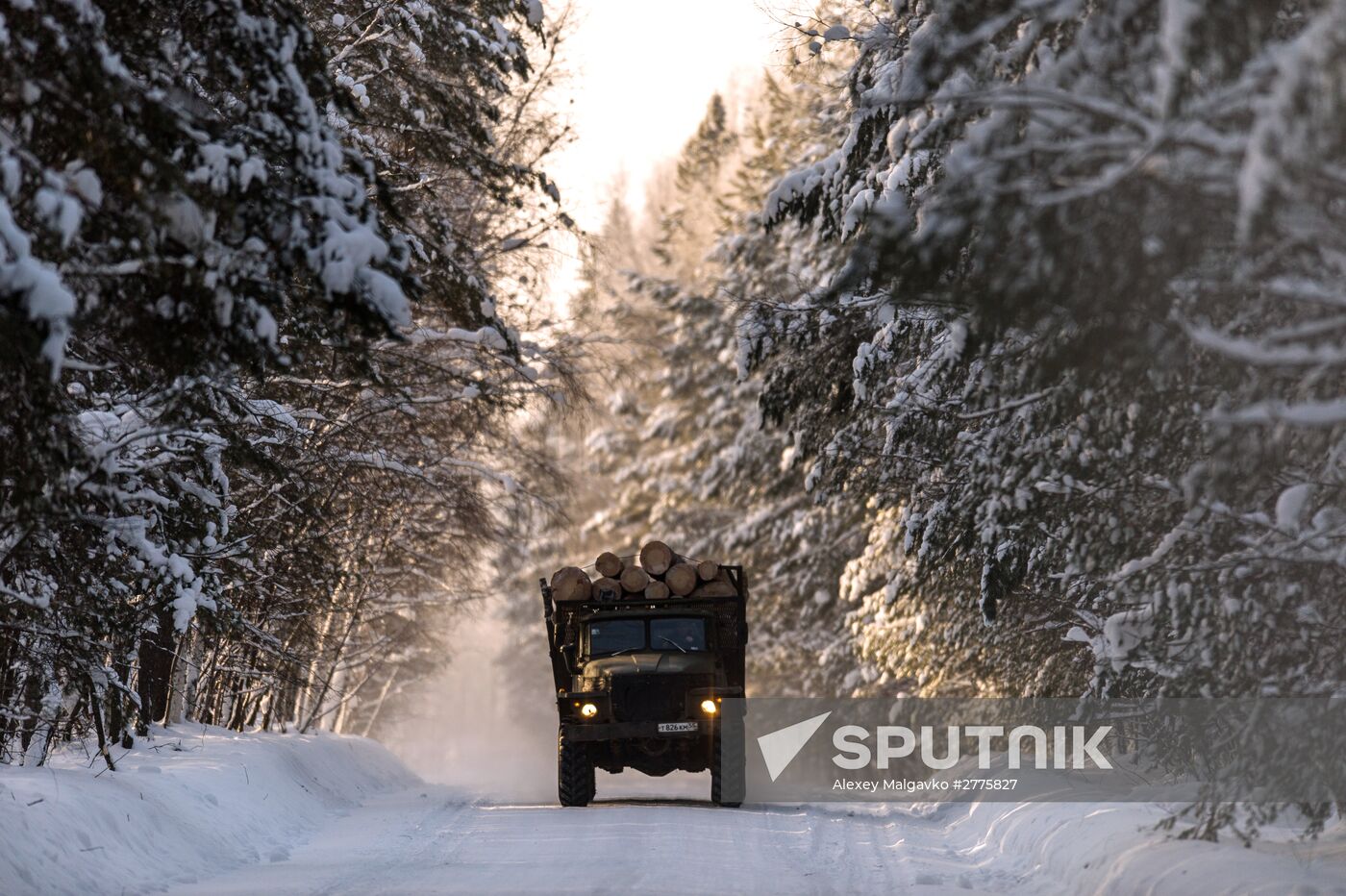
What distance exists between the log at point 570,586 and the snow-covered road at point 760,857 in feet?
9.60

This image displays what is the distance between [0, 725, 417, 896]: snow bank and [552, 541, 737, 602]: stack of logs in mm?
3562

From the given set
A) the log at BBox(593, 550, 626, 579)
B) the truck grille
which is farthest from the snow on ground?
the log at BBox(593, 550, 626, 579)

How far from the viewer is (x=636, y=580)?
17266 mm

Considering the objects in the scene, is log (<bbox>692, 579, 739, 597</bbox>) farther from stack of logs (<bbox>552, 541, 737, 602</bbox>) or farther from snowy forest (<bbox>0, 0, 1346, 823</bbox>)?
snowy forest (<bbox>0, 0, 1346, 823</bbox>)

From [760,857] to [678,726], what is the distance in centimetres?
442

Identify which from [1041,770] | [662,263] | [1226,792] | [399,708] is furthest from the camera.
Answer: [399,708]

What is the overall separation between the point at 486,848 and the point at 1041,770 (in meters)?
6.08

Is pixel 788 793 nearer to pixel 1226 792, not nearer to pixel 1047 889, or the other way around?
pixel 1047 889

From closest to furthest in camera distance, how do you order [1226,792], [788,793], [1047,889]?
[1226,792]
[1047,889]
[788,793]

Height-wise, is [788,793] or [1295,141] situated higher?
[1295,141]

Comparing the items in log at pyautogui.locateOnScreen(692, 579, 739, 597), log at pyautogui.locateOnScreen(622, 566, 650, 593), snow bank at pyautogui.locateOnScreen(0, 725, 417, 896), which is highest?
log at pyautogui.locateOnScreen(622, 566, 650, 593)

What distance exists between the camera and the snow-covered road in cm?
871

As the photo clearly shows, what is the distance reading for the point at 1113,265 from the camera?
559cm

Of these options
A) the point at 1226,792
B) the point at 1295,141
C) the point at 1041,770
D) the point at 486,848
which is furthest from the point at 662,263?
the point at 1295,141
